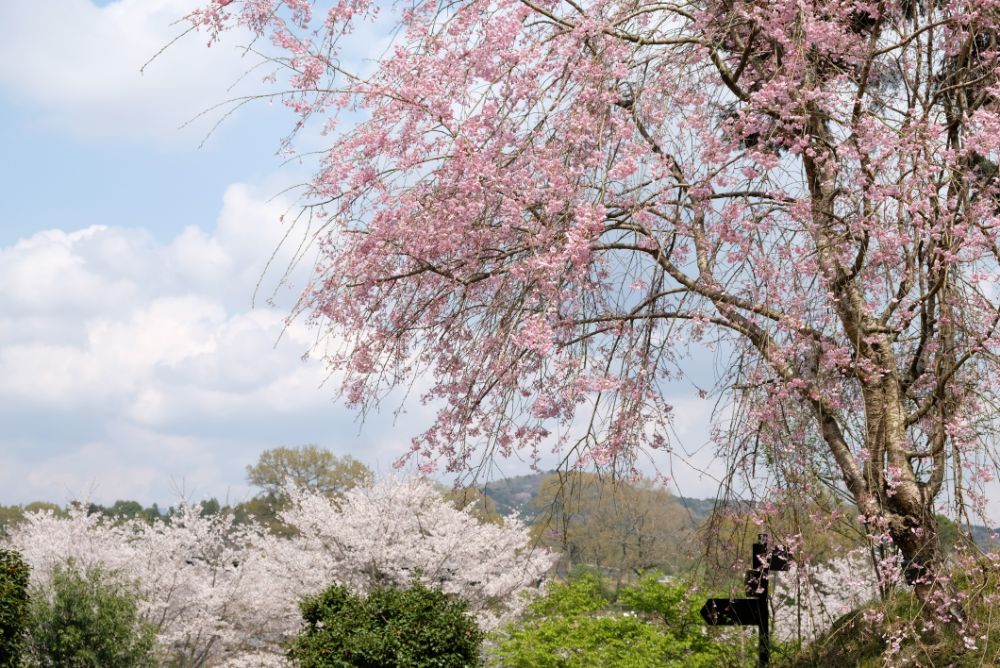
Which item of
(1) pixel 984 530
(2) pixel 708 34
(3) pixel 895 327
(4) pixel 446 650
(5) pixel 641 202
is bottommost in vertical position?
(4) pixel 446 650

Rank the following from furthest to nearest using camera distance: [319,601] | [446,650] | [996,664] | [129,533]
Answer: [129,533]
[319,601]
[446,650]
[996,664]

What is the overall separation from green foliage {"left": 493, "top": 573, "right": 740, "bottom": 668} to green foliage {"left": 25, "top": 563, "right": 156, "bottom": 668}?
3788mm

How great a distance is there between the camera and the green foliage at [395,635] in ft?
24.8

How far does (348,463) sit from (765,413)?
27.1 m

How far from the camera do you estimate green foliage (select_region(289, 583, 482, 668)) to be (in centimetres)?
755

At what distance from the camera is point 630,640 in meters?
8.20

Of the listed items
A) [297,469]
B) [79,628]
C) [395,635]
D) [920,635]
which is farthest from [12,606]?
[297,469]

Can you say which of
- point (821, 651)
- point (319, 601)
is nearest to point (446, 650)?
point (319, 601)

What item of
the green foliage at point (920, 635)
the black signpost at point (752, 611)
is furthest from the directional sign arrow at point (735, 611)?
the green foliage at point (920, 635)

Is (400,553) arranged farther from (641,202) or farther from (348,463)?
(348,463)

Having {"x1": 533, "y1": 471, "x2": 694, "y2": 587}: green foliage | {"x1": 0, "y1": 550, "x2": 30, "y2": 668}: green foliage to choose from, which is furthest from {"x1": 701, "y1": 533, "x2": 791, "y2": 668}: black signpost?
{"x1": 0, "y1": 550, "x2": 30, "y2": 668}: green foliage

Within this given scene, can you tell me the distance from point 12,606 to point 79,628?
3.40 ft

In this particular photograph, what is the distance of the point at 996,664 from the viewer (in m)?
4.38

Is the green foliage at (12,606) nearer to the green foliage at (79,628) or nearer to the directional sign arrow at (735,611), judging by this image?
the green foliage at (79,628)
